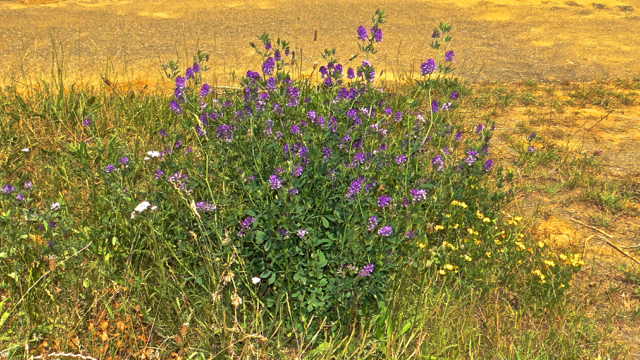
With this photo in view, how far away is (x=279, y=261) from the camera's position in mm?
2342

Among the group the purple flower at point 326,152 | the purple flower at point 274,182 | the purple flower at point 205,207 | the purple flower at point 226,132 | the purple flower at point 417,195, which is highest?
the purple flower at point 226,132

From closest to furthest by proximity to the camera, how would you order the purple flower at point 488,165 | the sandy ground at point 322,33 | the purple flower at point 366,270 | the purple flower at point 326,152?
the purple flower at point 366,270
the purple flower at point 326,152
the purple flower at point 488,165
the sandy ground at point 322,33

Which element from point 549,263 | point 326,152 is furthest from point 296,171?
point 549,263

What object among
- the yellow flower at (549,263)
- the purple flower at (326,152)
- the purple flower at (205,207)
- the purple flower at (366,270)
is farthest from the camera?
the yellow flower at (549,263)

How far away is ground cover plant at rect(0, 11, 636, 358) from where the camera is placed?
227 cm

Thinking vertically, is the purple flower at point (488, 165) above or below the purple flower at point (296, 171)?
below

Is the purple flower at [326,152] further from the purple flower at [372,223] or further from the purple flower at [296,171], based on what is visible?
the purple flower at [372,223]

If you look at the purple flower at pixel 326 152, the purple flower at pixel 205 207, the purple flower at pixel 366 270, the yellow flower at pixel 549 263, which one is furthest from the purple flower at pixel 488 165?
the purple flower at pixel 205 207

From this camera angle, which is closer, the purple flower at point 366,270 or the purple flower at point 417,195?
the purple flower at point 366,270

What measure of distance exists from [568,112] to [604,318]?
2.66m

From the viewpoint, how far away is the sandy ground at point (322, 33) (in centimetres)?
570

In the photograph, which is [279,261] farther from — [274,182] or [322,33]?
[322,33]

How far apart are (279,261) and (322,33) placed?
4915 millimetres

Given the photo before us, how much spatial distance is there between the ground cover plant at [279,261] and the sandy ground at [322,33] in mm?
2530
